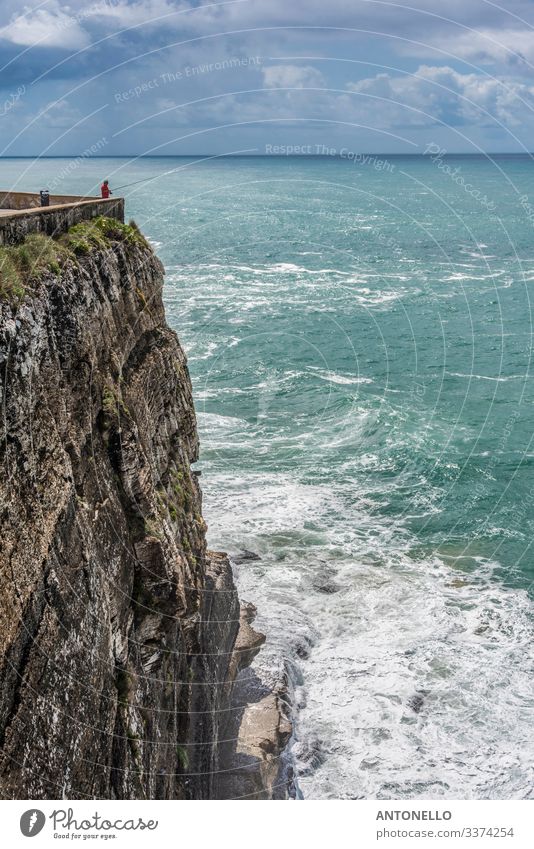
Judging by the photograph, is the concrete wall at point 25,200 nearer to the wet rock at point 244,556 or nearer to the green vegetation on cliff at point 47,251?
the green vegetation on cliff at point 47,251

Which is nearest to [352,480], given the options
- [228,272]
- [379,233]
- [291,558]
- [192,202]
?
[291,558]

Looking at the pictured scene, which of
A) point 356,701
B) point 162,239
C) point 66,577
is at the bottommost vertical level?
point 356,701

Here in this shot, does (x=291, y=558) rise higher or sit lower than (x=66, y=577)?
lower

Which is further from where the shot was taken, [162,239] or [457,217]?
[457,217]

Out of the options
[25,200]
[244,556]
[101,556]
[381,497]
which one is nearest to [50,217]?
[25,200]

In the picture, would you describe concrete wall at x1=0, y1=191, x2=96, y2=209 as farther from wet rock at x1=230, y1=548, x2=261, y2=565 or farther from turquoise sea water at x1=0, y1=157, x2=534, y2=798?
wet rock at x1=230, y1=548, x2=261, y2=565

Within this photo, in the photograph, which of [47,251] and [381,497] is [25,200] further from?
[381,497]

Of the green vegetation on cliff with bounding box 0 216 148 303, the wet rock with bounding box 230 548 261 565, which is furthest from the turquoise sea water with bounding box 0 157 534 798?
the green vegetation on cliff with bounding box 0 216 148 303

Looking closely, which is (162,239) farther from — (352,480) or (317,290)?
(352,480)
